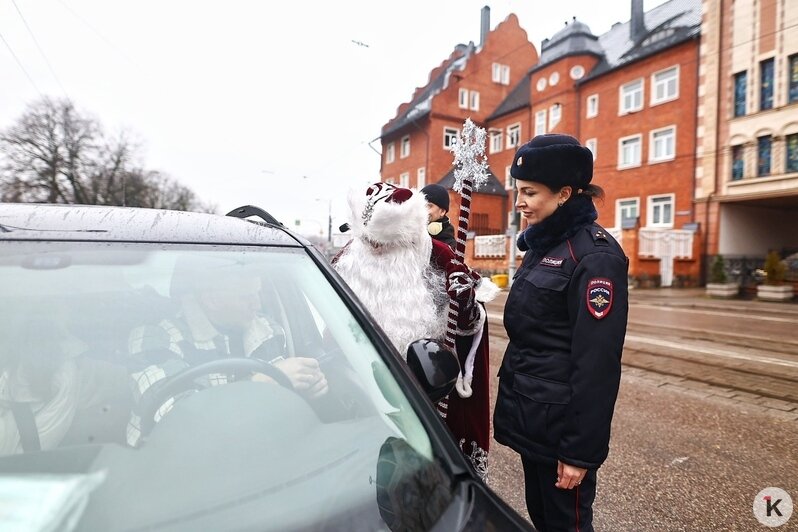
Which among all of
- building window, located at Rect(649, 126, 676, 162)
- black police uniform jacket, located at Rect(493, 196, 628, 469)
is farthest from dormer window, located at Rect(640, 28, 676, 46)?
black police uniform jacket, located at Rect(493, 196, 628, 469)

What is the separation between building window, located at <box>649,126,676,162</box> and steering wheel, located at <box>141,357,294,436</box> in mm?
24123

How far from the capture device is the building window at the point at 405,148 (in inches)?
1492

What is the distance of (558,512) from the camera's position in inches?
69.0

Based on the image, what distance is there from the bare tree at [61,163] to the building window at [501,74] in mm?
25909

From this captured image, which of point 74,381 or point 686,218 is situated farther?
point 686,218

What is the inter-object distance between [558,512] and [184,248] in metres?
1.56

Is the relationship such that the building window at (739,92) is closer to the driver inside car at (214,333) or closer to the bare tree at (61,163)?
the driver inside car at (214,333)

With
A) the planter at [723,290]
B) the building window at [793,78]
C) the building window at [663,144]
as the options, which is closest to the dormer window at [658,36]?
the building window at [663,144]

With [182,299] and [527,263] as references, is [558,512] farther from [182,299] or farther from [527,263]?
[182,299]

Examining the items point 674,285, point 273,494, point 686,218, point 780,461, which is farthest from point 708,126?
point 273,494

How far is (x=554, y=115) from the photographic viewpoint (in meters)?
28.5

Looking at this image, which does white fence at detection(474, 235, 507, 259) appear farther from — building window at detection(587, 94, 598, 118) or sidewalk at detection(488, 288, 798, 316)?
building window at detection(587, 94, 598, 118)

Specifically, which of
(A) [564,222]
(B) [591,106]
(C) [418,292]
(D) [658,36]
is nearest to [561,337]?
(A) [564,222]

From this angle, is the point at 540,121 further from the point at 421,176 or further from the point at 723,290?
the point at 723,290
